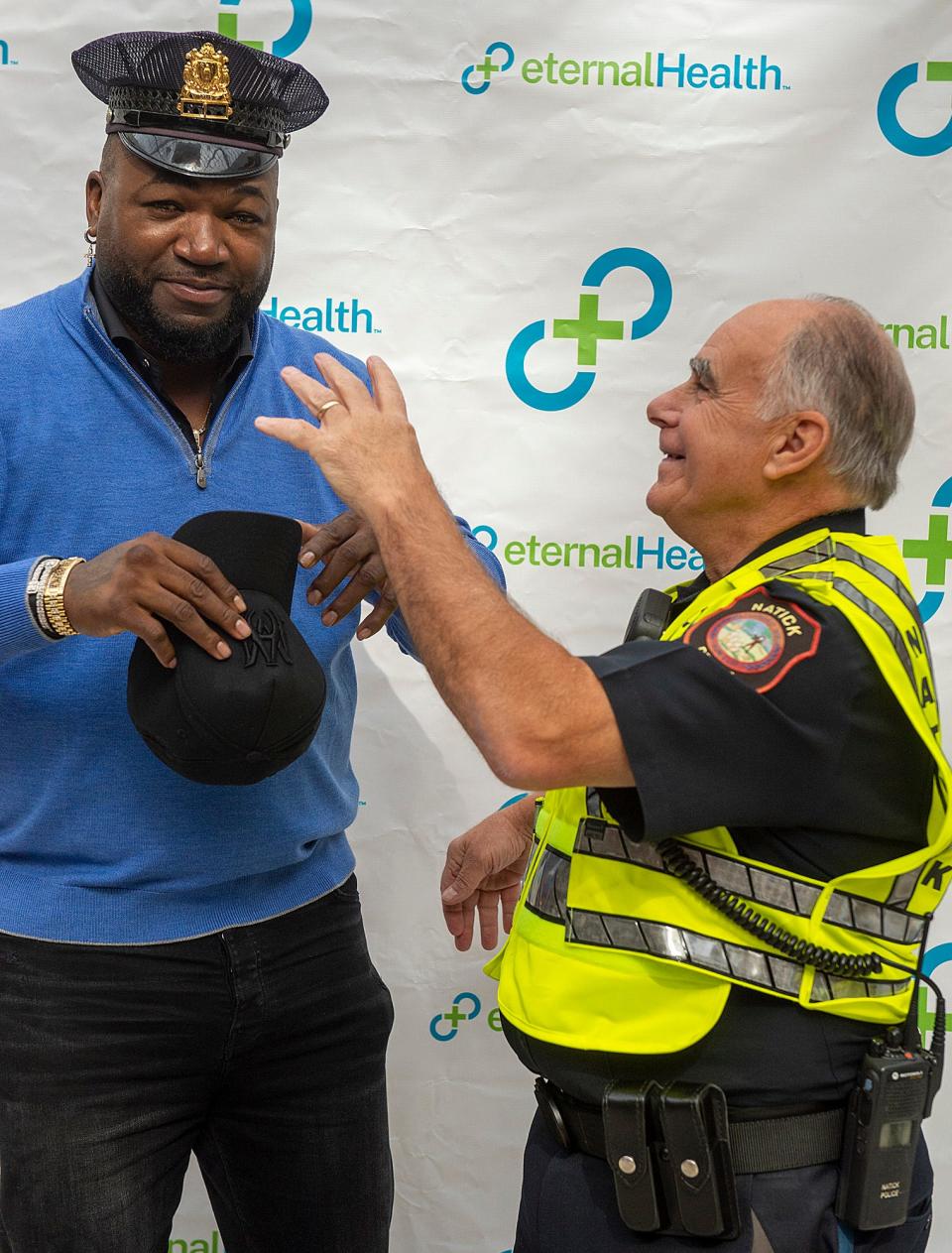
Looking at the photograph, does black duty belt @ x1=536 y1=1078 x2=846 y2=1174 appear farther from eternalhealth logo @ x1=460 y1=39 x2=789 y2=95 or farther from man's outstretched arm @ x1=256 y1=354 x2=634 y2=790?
eternalhealth logo @ x1=460 y1=39 x2=789 y2=95

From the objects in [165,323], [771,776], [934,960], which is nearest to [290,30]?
[165,323]

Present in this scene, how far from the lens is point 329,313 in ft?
9.11

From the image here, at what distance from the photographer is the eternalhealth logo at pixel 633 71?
8.97 feet

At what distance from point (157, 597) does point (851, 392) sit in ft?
2.86

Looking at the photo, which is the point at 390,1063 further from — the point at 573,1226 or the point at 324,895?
the point at 573,1226

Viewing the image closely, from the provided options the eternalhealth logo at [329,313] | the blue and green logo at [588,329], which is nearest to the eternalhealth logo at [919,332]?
the blue and green logo at [588,329]

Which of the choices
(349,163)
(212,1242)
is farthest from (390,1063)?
(349,163)

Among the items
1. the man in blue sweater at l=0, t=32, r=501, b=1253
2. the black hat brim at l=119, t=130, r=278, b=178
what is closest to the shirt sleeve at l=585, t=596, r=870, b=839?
the man in blue sweater at l=0, t=32, r=501, b=1253

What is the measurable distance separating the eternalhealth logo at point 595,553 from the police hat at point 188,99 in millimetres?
1068

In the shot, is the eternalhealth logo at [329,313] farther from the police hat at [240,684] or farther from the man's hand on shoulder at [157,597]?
the man's hand on shoulder at [157,597]

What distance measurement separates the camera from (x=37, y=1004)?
5.96 ft

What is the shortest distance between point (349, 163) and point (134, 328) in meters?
0.98

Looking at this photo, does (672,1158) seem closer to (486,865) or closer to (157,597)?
(486,865)

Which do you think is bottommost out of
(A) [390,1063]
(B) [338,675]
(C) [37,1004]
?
(A) [390,1063]
